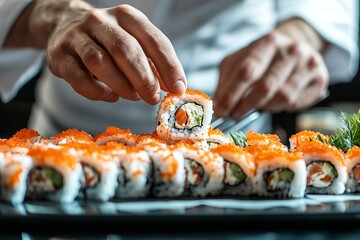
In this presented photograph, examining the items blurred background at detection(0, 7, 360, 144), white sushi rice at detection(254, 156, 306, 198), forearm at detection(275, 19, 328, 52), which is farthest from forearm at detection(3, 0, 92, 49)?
blurred background at detection(0, 7, 360, 144)

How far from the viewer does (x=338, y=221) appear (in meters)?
0.95

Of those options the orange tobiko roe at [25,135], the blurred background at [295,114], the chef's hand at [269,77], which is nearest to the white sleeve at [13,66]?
the chef's hand at [269,77]

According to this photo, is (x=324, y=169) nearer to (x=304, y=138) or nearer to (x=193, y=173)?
(x=304, y=138)

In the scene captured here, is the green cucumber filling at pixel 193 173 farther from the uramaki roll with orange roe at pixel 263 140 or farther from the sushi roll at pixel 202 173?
the uramaki roll with orange roe at pixel 263 140

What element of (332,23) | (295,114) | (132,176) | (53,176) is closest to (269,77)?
(332,23)

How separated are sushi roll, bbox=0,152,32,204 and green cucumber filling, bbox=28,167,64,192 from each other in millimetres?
24

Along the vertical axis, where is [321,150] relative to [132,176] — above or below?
above

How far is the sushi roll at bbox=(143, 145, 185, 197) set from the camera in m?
1.11

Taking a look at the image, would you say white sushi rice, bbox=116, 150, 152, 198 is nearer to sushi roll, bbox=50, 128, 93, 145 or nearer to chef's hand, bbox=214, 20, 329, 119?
sushi roll, bbox=50, 128, 93, 145

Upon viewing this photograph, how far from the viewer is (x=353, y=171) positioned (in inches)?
50.1

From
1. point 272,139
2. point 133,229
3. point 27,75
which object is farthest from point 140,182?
point 27,75

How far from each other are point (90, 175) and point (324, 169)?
504mm

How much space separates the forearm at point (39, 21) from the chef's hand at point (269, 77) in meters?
0.59

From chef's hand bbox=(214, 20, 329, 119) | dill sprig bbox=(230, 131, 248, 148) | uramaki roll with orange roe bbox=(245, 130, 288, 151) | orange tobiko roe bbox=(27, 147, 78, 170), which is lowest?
orange tobiko roe bbox=(27, 147, 78, 170)
